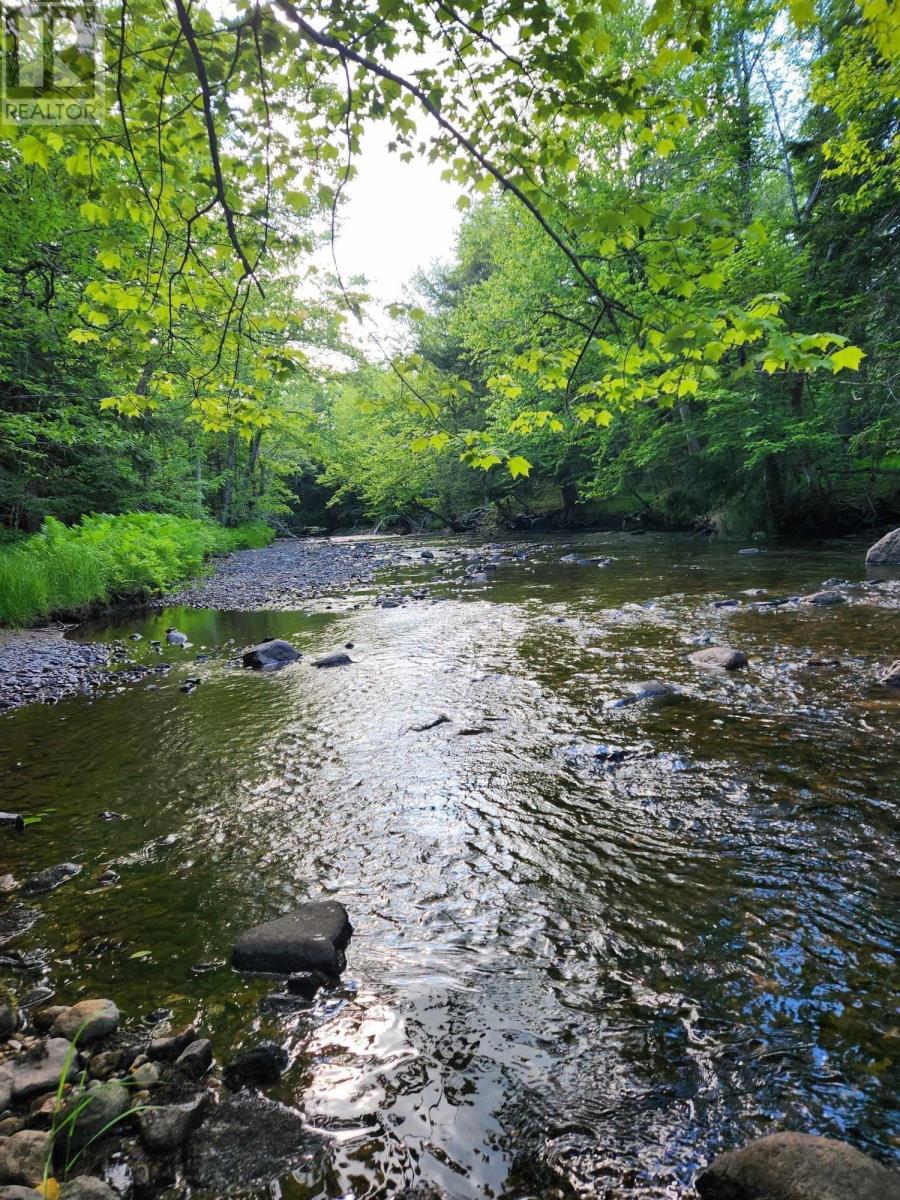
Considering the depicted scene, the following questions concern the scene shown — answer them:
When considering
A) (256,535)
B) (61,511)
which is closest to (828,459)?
(61,511)

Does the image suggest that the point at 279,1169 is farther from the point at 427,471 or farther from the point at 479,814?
the point at 427,471

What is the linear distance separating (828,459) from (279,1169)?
20608 millimetres

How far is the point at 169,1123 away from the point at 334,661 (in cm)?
632

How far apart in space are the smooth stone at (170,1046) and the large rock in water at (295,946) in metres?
0.44

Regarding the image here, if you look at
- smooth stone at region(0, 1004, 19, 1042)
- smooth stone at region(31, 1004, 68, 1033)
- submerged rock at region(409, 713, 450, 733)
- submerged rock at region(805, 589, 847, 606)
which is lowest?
submerged rock at region(409, 713, 450, 733)

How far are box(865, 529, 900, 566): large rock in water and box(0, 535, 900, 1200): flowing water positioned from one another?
7314 mm

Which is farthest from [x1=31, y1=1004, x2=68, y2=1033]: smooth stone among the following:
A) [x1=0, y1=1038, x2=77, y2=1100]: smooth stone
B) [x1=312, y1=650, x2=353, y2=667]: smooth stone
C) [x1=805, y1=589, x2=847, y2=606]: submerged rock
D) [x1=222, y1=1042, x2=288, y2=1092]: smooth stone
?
[x1=805, y1=589, x2=847, y2=606]: submerged rock

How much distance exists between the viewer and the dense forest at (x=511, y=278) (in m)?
3.39

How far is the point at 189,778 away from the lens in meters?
4.75

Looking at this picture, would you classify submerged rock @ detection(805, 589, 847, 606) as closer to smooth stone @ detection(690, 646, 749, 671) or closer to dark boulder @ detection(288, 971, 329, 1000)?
smooth stone @ detection(690, 646, 749, 671)

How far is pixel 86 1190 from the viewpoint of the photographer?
1619 millimetres

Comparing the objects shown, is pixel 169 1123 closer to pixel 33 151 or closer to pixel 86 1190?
pixel 86 1190

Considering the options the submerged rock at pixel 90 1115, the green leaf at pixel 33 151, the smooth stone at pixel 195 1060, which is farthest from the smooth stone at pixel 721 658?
the green leaf at pixel 33 151

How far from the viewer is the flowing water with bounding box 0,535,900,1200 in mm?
1925
